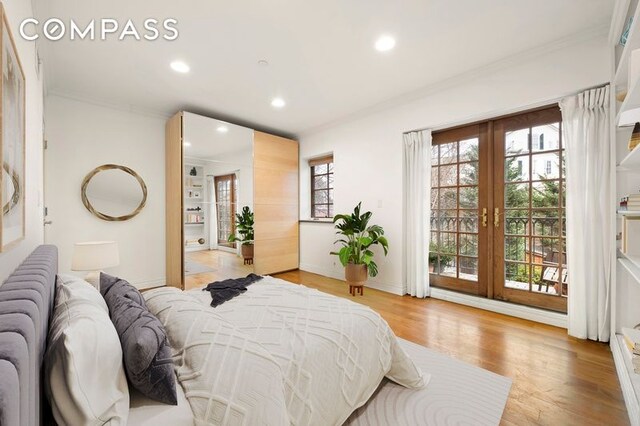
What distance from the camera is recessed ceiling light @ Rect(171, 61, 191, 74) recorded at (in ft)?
8.99

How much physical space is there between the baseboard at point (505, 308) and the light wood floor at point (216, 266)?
2.95 meters

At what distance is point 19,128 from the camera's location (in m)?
1.20

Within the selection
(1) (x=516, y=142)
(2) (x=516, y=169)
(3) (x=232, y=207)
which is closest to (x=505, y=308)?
(2) (x=516, y=169)

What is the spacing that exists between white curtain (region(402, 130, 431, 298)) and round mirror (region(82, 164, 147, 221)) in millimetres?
3783

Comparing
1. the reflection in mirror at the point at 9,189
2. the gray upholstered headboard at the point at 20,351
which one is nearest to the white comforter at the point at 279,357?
the gray upholstered headboard at the point at 20,351

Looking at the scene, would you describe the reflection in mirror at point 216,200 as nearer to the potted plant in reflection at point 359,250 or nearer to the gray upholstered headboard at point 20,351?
the potted plant in reflection at point 359,250

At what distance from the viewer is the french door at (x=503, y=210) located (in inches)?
111

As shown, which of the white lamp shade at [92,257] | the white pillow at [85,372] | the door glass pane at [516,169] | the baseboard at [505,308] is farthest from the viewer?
the door glass pane at [516,169]

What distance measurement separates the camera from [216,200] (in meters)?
4.20

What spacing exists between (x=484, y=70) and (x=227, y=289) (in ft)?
11.0

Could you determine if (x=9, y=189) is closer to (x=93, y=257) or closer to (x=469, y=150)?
(x=93, y=257)

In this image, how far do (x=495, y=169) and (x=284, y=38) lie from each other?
2.67 metres

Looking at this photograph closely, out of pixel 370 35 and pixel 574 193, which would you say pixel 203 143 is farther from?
pixel 574 193

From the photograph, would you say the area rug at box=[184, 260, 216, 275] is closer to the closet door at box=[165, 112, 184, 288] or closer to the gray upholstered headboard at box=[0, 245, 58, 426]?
the closet door at box=[165, 112, 184, 288]
